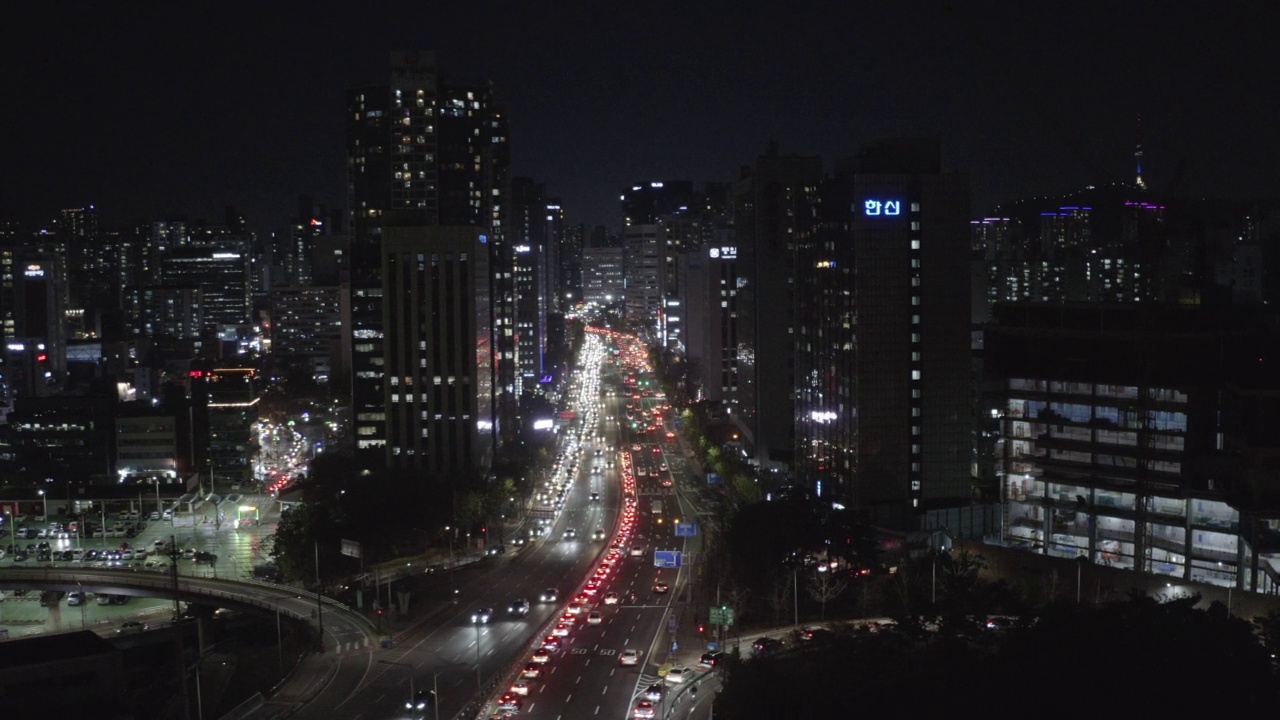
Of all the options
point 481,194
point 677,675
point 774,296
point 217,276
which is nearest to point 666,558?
point 677,675

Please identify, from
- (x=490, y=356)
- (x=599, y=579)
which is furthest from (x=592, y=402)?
(x=599, y=579)

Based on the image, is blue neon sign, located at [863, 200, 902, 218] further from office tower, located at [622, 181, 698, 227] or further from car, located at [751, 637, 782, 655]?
office tower, located at [622, 181, 698, 227]

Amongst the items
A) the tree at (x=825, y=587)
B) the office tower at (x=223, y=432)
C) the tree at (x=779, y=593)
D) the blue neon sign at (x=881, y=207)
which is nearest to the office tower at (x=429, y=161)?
the office tower at (x=223, y=432)

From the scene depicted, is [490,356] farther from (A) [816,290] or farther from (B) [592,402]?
(B) [592,402]

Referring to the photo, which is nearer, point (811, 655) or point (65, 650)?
point (811, 655)

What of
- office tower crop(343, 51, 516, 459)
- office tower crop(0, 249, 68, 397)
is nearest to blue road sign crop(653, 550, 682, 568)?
office tower crop(343, 51, 516, 459)

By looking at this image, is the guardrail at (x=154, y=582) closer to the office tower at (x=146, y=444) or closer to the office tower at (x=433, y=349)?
the office tower at (x=433, y=349)
